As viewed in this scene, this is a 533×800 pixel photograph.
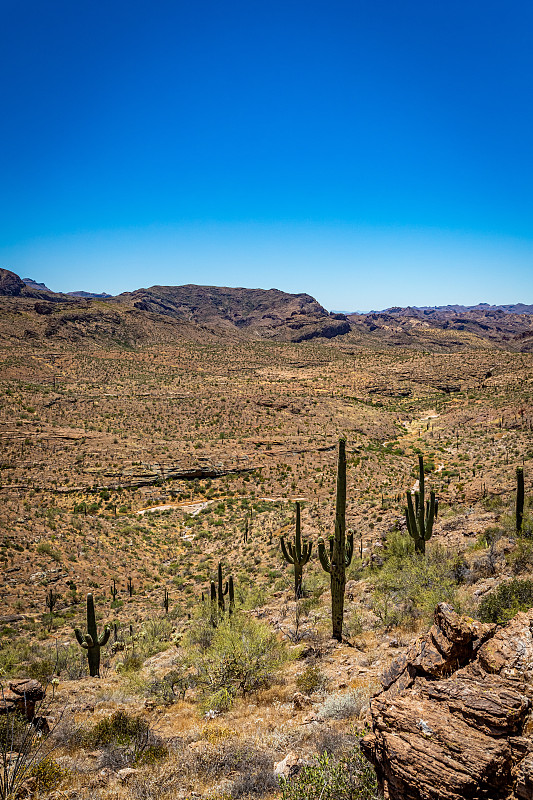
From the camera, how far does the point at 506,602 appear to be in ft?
24.6

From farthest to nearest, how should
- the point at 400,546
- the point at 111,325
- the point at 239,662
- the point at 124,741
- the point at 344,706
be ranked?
1. the point at 111,325
2. the point at 400,546
3. the point at 239,662
4. the point at 124,741
5. the point at 344,706

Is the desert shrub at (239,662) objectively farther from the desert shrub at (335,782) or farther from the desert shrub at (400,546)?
A: the desert shrub at (400,546)

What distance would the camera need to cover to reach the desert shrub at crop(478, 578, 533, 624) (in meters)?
7.21

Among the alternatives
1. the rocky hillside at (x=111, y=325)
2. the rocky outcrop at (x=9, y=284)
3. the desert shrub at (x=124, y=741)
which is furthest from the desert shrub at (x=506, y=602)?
the rocky outcrop at (x=9, y=284)

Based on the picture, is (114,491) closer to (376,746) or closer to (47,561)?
(47,561)

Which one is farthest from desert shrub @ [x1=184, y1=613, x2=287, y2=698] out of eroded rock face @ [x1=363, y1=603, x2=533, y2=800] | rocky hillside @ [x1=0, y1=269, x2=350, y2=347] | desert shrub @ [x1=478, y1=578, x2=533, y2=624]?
rocky hillside @ [x1=0, y1=269, x2=350, y2=347]

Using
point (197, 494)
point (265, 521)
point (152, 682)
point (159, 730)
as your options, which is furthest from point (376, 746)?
point (197, 494)

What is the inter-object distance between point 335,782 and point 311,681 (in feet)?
12.4

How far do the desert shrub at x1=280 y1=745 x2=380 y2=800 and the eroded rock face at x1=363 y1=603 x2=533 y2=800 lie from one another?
0.38 metres

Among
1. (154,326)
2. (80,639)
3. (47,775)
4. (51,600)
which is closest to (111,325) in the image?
(154,326)

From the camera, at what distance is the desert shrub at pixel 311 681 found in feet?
25.3

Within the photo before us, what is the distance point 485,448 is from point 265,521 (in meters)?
19.2

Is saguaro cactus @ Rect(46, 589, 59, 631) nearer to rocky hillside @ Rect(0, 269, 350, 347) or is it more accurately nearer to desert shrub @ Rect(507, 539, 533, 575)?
desert shrub @ Rect(507, 539, 533, 575)

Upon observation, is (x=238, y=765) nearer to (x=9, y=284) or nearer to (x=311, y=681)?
(x=311, y=681)
